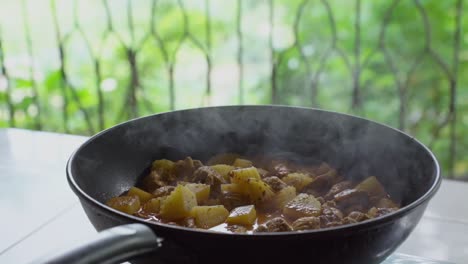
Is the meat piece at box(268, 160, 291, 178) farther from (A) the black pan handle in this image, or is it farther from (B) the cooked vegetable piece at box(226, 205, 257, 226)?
(A) the black pan handle

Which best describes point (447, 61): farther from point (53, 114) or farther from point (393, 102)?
point (53, 114)

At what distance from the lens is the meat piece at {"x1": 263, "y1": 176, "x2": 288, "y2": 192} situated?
3.80 feet

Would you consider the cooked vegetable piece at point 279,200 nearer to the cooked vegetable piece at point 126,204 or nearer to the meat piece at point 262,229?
the meat piece at point 262,229

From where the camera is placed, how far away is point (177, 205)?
105 cm

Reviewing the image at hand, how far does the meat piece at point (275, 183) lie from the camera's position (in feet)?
3.80

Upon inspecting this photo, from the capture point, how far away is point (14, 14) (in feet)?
12.4

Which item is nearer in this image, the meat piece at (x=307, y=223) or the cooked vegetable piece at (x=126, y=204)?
the meat piece at (x=307, y=223)

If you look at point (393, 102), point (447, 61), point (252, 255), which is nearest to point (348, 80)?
point (393, 102)

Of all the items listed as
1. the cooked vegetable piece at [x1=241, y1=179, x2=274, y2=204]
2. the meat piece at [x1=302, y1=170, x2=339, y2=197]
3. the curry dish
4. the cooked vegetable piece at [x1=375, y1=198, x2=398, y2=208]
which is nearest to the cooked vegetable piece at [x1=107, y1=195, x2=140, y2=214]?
the curry dish

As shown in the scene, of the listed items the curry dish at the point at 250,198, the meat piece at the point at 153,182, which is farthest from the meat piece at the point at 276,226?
the meat piece at the point at 153,182

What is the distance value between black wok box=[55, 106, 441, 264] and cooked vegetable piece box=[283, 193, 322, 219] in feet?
0.61

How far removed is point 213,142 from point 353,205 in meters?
0.39

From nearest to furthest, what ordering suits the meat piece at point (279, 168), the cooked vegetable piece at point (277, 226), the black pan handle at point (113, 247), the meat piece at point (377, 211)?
the black pan handle at point (113, 247) < the cooked vegetable piece at point (277, 226) < the meat piece at point (377, 211) < the meat piece at point (279, 168)

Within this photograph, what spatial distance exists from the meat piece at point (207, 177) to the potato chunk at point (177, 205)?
0.13 m
